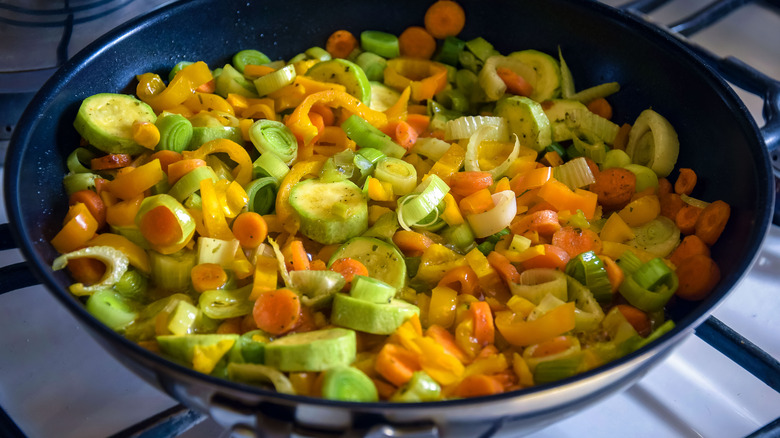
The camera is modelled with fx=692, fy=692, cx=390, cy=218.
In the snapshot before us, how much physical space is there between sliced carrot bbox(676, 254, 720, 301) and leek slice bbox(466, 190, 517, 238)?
1.25 feet

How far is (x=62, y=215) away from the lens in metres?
1.54

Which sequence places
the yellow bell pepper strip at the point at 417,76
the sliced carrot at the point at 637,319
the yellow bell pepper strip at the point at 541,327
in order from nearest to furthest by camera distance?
the yellow bell pepper strip at the point at 541,327 < the sliced carrot at the point at 637,319 < the yellow bell pepper strip at the point at 417,76

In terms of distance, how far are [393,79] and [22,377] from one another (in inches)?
48.2

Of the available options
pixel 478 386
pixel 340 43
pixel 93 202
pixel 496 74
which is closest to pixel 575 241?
pixel 478 386

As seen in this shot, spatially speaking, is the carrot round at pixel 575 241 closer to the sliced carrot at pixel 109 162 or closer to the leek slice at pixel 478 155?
the leek slice at pixel 478 155

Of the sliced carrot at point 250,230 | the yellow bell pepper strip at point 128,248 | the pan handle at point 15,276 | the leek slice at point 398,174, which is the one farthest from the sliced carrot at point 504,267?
the pan handle at point 15,276

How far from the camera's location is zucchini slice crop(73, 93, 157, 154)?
1604mm

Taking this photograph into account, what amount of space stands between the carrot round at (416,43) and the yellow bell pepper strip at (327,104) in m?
0.33

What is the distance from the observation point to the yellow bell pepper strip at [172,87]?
1.78m

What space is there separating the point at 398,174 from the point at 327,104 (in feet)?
1.04

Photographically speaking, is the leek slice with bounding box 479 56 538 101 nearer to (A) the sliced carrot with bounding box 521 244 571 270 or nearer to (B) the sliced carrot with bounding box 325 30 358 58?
(B) the sliced carrot with bounding box 325 30 358 58

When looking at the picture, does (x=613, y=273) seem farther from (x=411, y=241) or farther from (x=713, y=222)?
(x=411, y=241)

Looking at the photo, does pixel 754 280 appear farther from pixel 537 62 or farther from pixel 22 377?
pixel 22 377

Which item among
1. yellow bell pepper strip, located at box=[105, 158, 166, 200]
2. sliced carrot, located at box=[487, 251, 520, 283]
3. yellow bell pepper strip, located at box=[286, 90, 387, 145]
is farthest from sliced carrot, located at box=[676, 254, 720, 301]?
yellow bell pepper strip, located at box=[105, 158, 166, 200]
